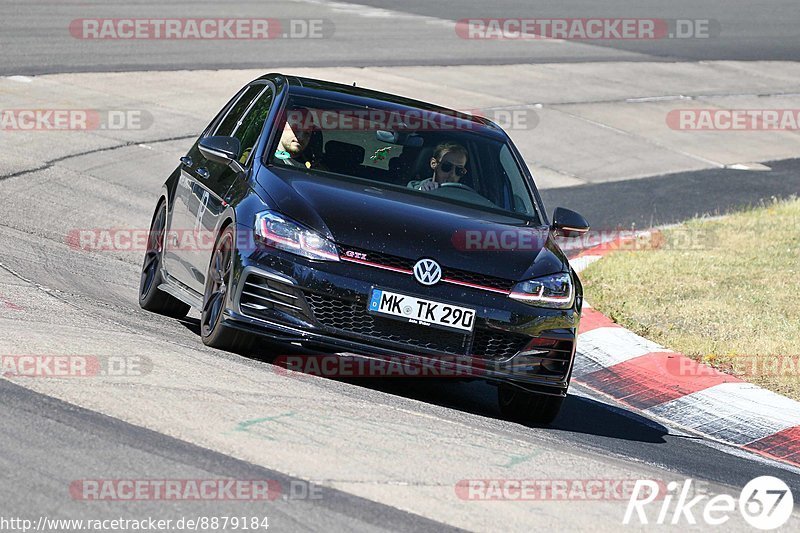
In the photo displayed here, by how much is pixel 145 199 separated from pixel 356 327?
7112 mm

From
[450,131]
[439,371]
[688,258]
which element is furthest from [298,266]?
[688,258]

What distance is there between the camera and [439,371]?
6.96 m

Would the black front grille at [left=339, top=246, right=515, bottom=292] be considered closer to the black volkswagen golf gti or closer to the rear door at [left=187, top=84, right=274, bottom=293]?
the black volkswagen golf gti

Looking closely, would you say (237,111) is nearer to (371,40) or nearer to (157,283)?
(157,283)

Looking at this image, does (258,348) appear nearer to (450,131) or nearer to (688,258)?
(450,131)

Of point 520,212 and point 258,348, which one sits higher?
point 520,212

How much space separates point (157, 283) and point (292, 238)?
7.04ft

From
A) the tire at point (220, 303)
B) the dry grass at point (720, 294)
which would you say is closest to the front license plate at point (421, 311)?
the tire at point (220, 303)

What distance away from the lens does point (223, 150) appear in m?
7.88

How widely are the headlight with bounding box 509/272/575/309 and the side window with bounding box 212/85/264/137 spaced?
256 centimetres

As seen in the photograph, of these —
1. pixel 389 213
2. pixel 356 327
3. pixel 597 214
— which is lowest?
pixel 597 214

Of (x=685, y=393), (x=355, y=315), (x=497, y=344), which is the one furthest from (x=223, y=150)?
(x=685, y=393)

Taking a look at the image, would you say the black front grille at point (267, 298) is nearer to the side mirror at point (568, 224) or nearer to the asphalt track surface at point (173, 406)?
the asphalt track surface at point (173, 406)

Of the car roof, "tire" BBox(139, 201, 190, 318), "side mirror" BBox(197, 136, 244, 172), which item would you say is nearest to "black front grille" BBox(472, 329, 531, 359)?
"side mirror" BBox(197, 136, 244, 172)
